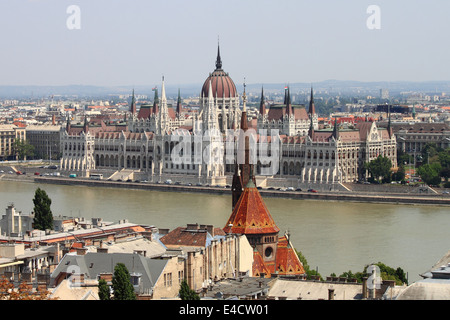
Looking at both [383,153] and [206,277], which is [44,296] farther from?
[383,153]

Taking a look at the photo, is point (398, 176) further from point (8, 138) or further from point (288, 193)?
point (8, 138)

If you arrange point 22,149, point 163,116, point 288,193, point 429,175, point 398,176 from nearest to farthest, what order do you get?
point 288,193
point 429,175
point 398,176
point 163,116
point 22,149

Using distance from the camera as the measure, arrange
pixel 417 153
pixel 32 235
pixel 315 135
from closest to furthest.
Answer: pixel 32 235 < pixel 315 135 < pixel 417 153

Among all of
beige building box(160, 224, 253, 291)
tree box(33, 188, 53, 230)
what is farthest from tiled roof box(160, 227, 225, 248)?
tree box(33, 188, 53, 230)

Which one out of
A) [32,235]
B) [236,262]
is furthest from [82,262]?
[32,235]

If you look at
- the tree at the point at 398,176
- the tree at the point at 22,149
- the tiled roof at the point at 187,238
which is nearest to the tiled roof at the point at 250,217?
the tiled roof at the point at 187,238

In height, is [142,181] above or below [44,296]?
below

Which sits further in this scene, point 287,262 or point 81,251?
point 287,262

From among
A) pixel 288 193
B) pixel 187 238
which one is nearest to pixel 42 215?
pixel 187 238
